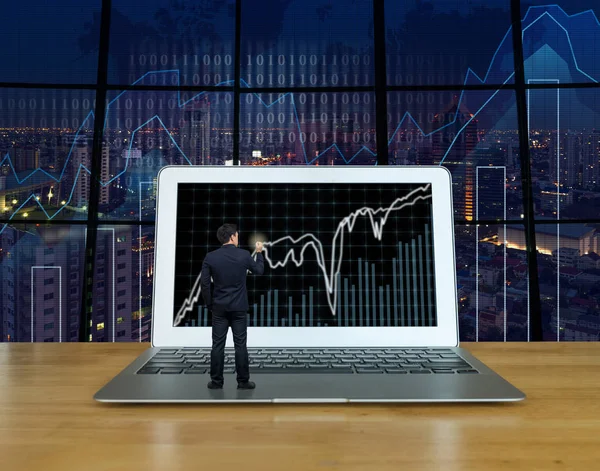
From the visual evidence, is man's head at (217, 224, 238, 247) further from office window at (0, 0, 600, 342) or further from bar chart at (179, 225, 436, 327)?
office window at (0, 0, 600, 342)

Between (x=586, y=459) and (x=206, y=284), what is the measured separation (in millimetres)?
617

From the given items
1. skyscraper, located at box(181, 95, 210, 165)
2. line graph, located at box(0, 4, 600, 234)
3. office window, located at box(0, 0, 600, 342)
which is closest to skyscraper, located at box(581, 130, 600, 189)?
office window, located at box(0, 0, 600, 342)

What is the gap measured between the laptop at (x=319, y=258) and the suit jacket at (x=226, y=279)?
0.77ft

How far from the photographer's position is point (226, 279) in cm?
92

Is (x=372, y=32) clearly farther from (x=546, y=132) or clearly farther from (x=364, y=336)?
(x=364, y=336)

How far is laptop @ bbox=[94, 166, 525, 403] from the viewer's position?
119 centimetres

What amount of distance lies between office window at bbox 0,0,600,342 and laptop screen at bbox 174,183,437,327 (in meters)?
2.14

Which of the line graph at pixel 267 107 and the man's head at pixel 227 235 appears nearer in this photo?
the man's head at pixel 227 235

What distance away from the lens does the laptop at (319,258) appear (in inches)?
46.9

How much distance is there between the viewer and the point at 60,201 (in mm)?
3324

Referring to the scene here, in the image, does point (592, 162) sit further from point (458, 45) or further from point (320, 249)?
point (320, 249)

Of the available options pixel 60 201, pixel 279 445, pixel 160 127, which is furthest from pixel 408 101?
pixel 279 445

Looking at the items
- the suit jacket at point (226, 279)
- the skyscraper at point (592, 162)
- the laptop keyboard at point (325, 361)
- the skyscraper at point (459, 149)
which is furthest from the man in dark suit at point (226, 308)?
the skyscraper at point (592, 162)

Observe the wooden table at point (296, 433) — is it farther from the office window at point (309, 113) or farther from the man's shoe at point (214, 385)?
the office window at point (309, 113)
